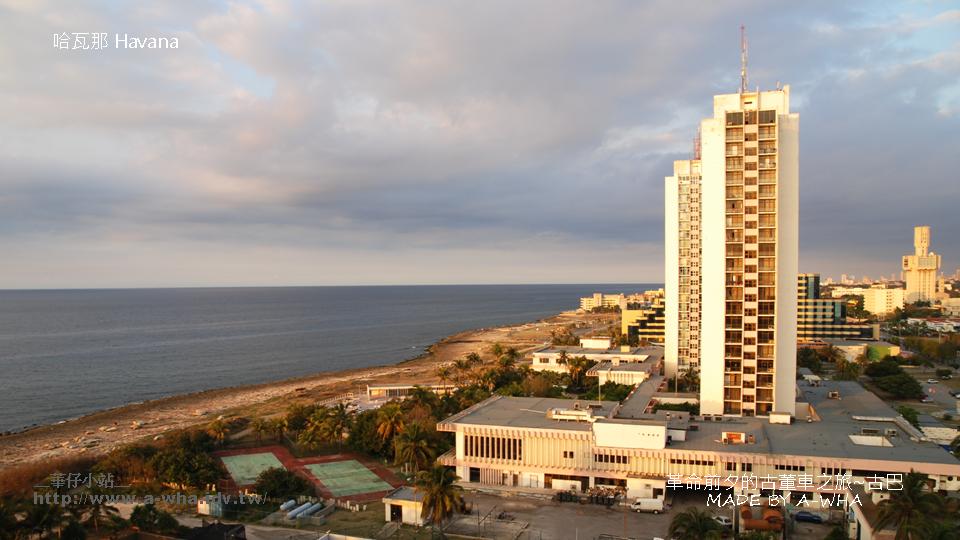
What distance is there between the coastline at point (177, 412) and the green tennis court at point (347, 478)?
27755mm

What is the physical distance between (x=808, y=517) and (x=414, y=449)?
93.2 ft

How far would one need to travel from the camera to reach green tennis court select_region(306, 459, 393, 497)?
49.6 metres

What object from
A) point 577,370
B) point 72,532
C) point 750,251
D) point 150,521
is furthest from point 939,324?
point 72,532

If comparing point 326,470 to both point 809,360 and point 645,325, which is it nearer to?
point 809,360

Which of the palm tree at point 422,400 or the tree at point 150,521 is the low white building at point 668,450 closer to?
the palm tree at point 422,400

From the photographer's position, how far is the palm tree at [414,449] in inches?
1976

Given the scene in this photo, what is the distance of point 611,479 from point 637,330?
329 feet

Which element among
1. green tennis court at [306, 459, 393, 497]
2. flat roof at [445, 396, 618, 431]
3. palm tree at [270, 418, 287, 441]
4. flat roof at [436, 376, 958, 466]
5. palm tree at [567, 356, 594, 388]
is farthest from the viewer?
palm tree at [567, 356, 594, 388]

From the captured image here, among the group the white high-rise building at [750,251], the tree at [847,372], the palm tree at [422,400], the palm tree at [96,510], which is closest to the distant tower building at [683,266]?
the tree at [847,372]

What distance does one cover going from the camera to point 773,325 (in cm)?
5725

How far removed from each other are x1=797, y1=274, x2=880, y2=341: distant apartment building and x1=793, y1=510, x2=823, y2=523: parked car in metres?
110

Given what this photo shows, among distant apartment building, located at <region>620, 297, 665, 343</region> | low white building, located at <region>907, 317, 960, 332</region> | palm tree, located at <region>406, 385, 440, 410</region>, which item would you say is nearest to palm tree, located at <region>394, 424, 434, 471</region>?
palm tree, located at <region>406, 385, 440, 410</region>

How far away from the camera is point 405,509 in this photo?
42219 millimetres

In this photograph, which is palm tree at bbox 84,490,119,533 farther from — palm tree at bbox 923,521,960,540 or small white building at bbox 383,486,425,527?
palm tree at bbox 923,521,960,540
